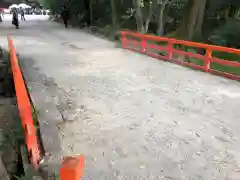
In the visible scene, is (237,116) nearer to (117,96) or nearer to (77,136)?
(117,96)

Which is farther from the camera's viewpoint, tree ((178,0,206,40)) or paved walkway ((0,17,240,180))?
tree ((178,0,206,40))

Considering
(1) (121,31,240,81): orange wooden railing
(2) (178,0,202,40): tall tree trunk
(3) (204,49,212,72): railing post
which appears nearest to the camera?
(1) (121,31,240,81): orange wooden railing

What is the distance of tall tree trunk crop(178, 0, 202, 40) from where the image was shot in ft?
47.6

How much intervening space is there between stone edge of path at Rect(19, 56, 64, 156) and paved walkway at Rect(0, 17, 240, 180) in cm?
14

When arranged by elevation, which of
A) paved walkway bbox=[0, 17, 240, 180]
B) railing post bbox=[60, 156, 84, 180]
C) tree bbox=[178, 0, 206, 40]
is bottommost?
paved walkway bbox=[0, 17, 240, 180]

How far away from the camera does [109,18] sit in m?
29.0

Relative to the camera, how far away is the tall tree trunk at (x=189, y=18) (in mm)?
14523

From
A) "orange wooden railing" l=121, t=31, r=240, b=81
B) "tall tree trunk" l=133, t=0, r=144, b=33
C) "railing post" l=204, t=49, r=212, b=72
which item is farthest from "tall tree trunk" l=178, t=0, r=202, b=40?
"railing post" l=204, t=49, r=212, b=72

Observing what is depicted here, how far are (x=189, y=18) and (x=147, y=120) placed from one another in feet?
33.2

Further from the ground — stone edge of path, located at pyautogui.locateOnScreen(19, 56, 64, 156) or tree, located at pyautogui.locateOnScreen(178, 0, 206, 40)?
tree, located at pyautogui.locateOnScreen(178, 0, 206, 40)

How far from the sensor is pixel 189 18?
14.8 meters

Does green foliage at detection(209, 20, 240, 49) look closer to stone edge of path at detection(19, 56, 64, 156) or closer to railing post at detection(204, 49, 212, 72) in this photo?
railing post at detection(204, 49, 212, 72)

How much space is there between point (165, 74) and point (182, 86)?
149 centimetres

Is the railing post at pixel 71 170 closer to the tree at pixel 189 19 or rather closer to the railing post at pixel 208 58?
the railing post at pixel 208 58
